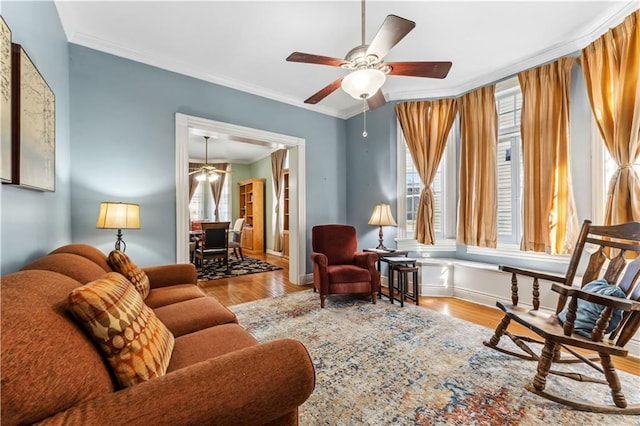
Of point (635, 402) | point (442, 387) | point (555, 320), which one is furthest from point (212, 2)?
point (635, 402)

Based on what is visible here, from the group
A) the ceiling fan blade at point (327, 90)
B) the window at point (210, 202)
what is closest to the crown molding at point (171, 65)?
the ceiling fan blade at point (327, 90)

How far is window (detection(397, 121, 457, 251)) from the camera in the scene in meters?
3.76

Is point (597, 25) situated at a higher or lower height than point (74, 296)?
higher

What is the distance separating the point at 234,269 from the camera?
17.1 feet

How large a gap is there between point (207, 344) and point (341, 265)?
242 centimetres

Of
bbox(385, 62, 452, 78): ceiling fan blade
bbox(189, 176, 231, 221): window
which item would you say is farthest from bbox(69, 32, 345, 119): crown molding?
bbox(189, 176, 231, 221): window

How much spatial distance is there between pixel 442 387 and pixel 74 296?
2.01m

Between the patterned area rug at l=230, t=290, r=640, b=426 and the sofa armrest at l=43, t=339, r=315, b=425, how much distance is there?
819 mm

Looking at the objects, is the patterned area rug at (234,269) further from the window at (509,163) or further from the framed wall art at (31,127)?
the window at (509,163)

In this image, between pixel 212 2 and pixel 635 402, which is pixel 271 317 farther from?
pixel 212 2

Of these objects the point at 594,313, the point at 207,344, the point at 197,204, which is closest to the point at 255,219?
the point at 197,204

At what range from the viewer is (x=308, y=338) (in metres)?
2.39

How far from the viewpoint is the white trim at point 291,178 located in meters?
3.10

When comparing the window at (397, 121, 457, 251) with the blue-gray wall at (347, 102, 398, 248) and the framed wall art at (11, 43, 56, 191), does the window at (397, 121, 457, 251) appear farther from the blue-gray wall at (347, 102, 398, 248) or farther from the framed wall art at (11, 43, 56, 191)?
the framed wall art at (11, 43, 56, 191)
